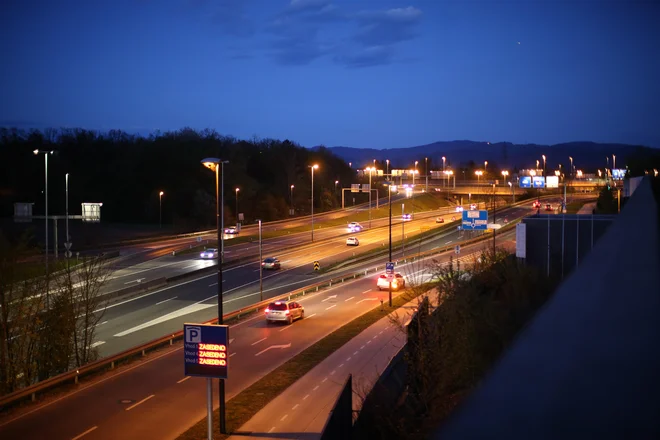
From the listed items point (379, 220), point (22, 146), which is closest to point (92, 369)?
point (379, 220)

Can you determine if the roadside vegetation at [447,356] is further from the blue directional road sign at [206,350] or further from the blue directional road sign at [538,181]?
the blue directional road sign at [538,181]

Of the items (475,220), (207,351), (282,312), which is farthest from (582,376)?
(475,220)

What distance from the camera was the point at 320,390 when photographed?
18.4 meters

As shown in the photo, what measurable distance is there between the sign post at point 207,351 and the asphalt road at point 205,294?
420 inches

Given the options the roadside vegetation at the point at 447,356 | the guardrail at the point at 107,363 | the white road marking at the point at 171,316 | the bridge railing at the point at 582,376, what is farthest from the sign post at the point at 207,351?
the white road marking at the point at 171,316

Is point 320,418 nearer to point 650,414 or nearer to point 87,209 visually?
point 650,414

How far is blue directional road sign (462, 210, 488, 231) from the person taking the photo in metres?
38.7

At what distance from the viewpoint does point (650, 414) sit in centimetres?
126

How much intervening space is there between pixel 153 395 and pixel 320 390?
488 cm

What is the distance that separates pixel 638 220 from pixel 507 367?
65.6 inches

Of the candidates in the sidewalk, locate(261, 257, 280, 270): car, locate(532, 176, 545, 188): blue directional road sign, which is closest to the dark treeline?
locate(261, 257, 280, 270): car

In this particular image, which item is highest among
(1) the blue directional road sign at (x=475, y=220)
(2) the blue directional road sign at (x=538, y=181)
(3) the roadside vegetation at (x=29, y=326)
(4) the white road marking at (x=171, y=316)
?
(2) the blue directional road sign at (x=538, y=181)

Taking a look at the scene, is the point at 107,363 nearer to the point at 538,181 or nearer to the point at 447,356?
the point at 447,356

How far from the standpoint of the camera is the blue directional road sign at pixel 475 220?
38719 millimetres
